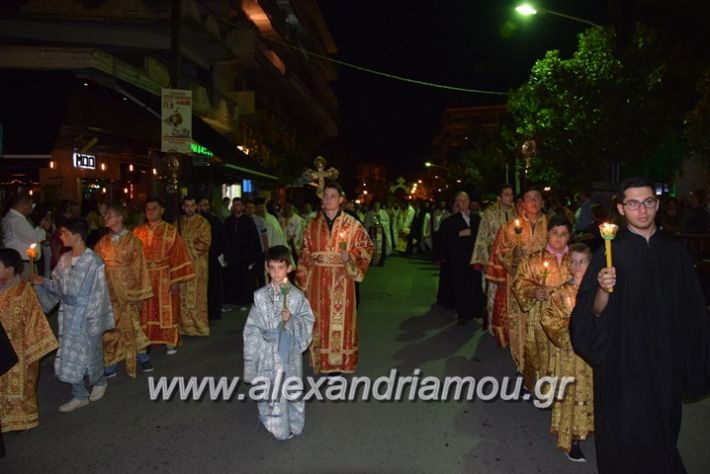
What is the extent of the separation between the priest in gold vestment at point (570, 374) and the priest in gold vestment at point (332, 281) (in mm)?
2491

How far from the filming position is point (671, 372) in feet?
11.5

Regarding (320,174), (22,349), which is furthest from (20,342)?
(320,174)

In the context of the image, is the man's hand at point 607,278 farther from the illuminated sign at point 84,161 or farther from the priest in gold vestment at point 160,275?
the illuminated sign at point 84,161

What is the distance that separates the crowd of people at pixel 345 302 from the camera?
11.5 ft

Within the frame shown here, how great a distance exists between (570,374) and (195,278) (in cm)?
606

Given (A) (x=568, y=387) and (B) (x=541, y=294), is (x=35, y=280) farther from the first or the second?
(A) (x=568, y=387)

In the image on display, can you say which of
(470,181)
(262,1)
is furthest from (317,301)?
(470,181)

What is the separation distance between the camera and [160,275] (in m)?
7.93

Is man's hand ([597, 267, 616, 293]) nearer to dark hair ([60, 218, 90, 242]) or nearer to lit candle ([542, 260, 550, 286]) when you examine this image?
lit candle ([542, 260, 550, 286])

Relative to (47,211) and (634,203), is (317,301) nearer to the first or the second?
(634,203)

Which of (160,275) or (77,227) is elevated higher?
(77,227)

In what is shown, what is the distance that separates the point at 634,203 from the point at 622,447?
137 cm

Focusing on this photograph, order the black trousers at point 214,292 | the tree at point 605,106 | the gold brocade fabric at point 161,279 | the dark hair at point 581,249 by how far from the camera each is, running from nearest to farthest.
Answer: the dark hair at point 581,249 → the gold brocade fabric at point 161,279 → the black trousers at point 214,292 → the tree at point 605,106

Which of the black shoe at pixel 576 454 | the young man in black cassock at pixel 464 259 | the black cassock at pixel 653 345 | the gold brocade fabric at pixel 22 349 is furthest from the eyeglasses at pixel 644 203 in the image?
the young man in black cassock at pixel 464 259
